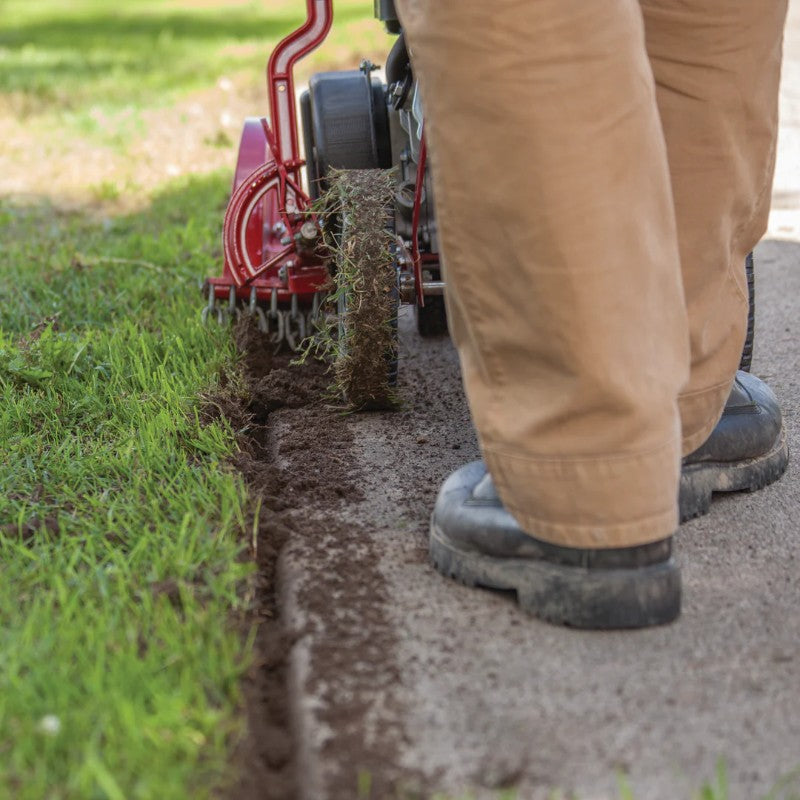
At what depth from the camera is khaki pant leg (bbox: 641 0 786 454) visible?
5.00ft

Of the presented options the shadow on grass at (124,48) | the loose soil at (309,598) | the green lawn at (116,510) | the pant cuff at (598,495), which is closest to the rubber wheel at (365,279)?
the loose soil at (309,598)

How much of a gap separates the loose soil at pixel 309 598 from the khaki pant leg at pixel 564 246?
0.27 metres

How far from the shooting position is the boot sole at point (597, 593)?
4.50ft

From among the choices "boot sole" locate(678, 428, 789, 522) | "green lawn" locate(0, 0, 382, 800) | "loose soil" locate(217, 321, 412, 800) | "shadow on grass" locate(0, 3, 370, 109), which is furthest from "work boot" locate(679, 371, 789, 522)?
"shadow on grass" locate(0, 3, 370, 109)

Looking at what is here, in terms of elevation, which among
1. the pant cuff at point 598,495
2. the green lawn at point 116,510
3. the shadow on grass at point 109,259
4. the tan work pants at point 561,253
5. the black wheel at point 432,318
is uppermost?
the tan work pants at point 561,253

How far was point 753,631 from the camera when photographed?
138 centimetres

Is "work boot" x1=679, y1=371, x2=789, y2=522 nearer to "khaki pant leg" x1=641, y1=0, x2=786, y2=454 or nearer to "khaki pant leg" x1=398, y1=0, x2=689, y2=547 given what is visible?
"khaki pant leg" x1=641, y1=0, x2=786, y2=454

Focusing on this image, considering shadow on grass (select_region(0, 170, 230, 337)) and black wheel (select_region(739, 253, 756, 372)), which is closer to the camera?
black wheel (select_region(739, 253, 756, 372))

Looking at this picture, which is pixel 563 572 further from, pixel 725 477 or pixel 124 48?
pixel 124 48

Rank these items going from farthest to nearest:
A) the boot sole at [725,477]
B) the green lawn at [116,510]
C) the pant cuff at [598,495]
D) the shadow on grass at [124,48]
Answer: the shadow on grass at [124,48], the boot sole at [725,477], the pant cuff at [598,495], the green lawn at [116,510]

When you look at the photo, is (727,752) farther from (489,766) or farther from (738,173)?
(738,173)

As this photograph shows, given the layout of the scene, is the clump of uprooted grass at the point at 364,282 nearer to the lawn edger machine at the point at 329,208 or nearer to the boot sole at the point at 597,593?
the lawn edger machine at the point at 329,208

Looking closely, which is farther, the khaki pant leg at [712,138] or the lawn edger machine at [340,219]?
the lawn edger machine at [340,219]

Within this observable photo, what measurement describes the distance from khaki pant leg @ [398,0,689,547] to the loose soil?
0.27m
